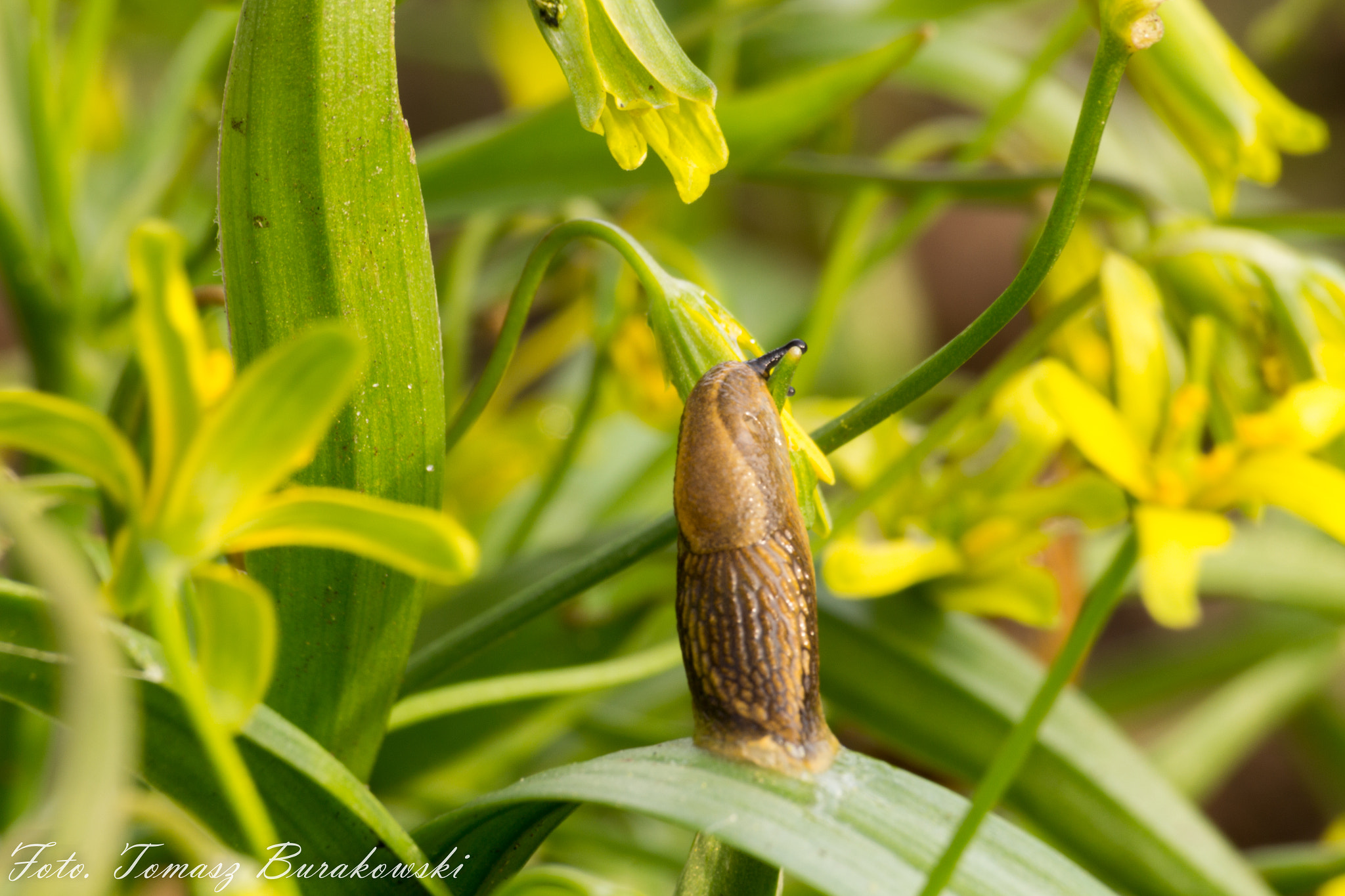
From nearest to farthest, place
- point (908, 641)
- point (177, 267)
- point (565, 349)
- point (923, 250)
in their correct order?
point (177, 267) → point (908, 641) → point (565, 349) → point (923, 250)

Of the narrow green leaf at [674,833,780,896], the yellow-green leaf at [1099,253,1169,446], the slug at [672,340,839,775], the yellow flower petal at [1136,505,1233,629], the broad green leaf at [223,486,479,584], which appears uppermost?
the yellow-green leaf at [1099,253,1169,446]

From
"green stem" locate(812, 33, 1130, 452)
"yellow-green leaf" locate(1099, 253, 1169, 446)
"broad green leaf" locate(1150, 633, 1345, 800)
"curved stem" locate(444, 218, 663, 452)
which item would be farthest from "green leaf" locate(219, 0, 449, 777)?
"broad green leaf" locate(1150, 633, 1345, 800)

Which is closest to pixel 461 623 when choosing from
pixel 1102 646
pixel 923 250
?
pixel 1102 646

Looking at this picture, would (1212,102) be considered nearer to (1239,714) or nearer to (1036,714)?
(1036,714)

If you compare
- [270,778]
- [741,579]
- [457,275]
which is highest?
[457,275]

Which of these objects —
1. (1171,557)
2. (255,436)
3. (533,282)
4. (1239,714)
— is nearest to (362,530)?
(255,436)

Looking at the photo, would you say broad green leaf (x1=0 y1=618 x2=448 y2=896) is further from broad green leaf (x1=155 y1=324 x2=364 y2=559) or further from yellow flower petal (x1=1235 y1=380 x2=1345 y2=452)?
yellow flower petal (x1=1235 y1=380 x2=1345 y2=452)

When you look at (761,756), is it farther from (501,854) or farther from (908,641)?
(908,641)
